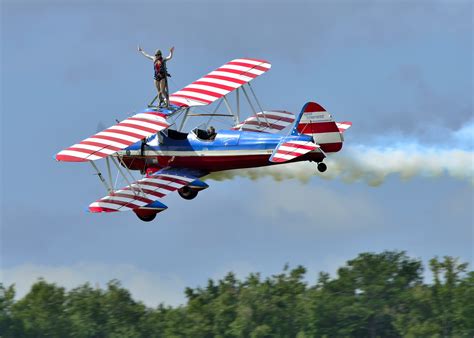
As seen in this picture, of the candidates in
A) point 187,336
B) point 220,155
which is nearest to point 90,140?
point 220,155

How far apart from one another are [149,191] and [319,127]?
17.2 feet

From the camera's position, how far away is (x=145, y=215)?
38562 mm

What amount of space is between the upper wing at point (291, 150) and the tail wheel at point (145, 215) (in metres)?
4.08

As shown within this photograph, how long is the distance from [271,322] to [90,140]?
1691 inches

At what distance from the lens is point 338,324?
80.0m

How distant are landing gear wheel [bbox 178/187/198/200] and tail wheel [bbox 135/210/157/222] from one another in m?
1.61

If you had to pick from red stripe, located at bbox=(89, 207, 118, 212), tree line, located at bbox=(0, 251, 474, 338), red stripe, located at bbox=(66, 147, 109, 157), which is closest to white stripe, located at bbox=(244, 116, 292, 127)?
red stripe, located at bbox=(89, 207, 118, 212)

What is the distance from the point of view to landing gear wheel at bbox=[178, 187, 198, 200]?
3978 centimetres

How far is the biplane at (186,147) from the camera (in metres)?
37.1

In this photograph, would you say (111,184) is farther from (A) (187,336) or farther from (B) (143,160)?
(A) (187,336)

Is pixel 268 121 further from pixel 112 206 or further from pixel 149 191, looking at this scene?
pixel 112 206

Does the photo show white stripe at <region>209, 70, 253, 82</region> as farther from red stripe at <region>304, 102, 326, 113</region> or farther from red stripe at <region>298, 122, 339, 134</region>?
red stripe at <region>298, 122, 339, 134</region>

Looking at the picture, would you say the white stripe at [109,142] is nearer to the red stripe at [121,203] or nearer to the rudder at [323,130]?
the red stripe at [121,203]

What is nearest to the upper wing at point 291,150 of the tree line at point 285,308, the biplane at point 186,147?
the biplane at point 186,147
